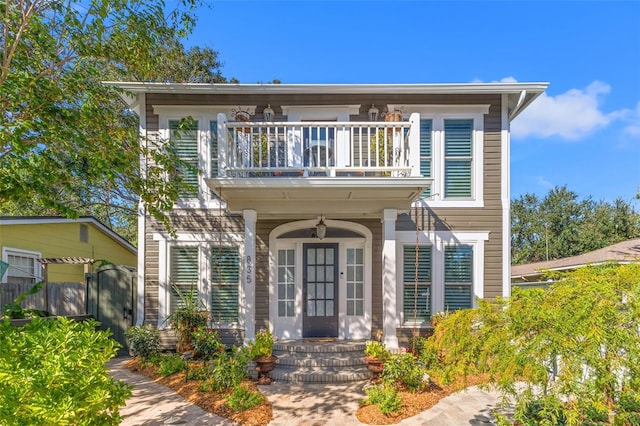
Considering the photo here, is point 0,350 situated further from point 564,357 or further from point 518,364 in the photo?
point 564,357

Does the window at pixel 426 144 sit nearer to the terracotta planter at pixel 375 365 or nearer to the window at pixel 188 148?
the terracotta planter at pixel 375 365

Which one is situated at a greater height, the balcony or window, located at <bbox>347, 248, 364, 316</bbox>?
the balcony

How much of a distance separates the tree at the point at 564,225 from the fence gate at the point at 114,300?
81.3 ft

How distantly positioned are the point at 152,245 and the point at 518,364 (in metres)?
6.67

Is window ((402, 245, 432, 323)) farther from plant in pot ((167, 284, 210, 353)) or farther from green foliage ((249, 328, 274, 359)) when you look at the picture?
plant in pot ((167, 284, 210, 353))

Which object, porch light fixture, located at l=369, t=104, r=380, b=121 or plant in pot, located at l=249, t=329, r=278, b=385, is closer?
plant in pot, located at l=249, t=329, r=278, b=385

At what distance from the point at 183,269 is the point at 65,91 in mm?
3736

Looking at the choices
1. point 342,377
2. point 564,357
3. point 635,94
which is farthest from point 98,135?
point 635,94

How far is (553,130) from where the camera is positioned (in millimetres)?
30375

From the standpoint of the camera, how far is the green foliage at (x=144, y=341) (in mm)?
6387

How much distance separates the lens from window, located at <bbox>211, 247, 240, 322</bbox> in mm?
7055

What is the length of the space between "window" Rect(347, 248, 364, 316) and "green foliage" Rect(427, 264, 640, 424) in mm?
3885

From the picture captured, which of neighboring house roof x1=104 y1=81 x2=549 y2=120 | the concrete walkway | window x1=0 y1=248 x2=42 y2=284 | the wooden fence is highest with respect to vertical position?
neighboring house roof x1=104 y1=81 x2=549 y2=120

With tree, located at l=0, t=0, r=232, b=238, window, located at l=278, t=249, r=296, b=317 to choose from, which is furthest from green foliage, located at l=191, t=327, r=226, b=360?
tree, located at l=0, t=0, r=232, b=238
